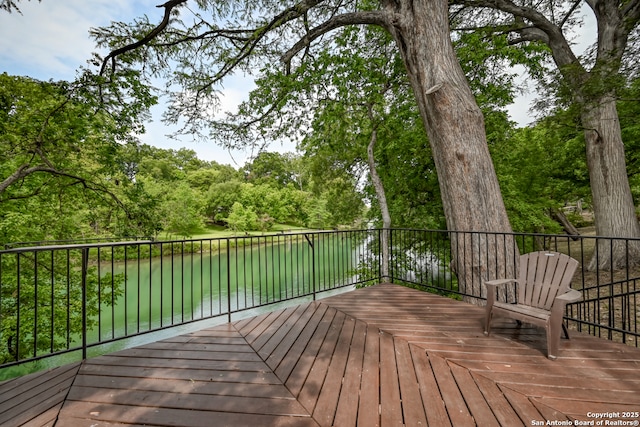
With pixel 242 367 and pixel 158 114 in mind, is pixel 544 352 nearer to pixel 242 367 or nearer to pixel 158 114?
pixel 242 367

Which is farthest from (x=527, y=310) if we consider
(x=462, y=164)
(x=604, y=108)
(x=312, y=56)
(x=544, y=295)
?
(x=604, y=108)

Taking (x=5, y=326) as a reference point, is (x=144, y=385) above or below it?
above

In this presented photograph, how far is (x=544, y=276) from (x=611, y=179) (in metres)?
6.07

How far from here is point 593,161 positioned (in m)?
6.40

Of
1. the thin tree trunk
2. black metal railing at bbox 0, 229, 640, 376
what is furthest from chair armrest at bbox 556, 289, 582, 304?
the thin tree trunk

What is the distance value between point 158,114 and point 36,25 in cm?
294

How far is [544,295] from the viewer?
2.42m

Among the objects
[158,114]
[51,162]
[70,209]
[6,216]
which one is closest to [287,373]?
[158,114]

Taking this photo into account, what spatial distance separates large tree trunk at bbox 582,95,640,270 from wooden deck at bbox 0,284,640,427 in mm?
5880

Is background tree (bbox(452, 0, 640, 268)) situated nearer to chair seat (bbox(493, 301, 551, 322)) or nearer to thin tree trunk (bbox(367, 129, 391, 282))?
thin tree trunk (bbox(367, 129, 391, 282))

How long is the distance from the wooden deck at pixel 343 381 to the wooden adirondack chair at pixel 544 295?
224mm

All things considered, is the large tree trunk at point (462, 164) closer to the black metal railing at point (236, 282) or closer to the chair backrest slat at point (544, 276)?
the black metal railing at point (236, 282)

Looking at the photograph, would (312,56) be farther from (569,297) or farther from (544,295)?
(569,297)

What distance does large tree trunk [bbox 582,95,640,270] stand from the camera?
240 inches
